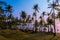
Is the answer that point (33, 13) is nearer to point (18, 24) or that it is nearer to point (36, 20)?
point (36, 20)

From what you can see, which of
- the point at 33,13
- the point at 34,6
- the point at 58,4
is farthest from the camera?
the point at 33,13

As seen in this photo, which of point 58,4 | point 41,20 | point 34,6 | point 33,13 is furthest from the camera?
point 41,20

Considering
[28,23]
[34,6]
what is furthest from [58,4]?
[28,23]

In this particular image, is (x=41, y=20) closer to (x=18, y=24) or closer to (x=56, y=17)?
(x=18, y=24)

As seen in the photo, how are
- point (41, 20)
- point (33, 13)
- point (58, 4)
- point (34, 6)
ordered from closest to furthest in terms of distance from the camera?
1. point (58, 4)
2. point (34, 6)
3. point (33, 13)
4. point (41, 20)

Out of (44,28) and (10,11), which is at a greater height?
(10,11)

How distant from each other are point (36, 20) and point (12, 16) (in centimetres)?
1625

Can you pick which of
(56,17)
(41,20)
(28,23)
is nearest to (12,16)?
(28,23)

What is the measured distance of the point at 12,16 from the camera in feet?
331

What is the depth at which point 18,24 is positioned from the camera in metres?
108

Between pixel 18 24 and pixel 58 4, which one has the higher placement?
pixel 58 4

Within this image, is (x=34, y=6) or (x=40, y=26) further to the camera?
(x=40, y=26)

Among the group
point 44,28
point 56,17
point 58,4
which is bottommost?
point 44,28

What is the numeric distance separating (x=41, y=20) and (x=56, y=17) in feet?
117
